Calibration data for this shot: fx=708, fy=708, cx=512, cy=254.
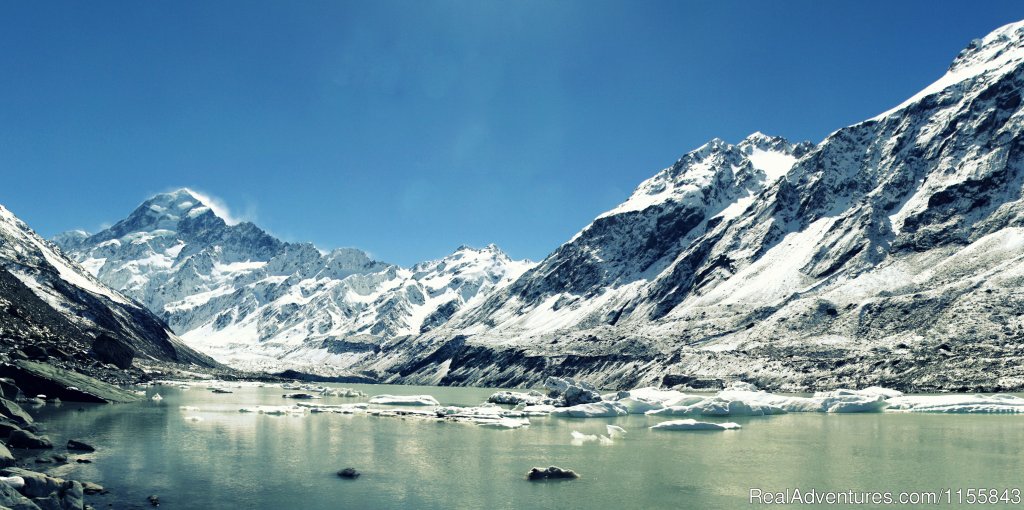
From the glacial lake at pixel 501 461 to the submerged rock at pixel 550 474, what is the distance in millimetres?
1344

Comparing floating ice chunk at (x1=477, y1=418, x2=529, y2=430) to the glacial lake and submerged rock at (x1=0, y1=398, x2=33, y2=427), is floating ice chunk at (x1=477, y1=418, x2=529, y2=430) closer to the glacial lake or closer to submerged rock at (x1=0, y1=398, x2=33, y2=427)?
the glacial lake

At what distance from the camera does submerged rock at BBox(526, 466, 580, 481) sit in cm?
5566

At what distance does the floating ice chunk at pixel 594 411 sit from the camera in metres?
115

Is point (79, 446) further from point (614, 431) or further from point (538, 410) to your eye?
point (538, 410)

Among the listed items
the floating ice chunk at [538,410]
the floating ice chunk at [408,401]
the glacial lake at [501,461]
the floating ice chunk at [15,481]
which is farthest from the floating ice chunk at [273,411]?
the floating ice chunk at [15,481]

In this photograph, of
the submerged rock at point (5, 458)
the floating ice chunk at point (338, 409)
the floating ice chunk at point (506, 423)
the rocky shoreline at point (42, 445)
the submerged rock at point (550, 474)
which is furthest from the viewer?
the floating ice chunk at point (338, 409)

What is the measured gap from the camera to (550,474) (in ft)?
183

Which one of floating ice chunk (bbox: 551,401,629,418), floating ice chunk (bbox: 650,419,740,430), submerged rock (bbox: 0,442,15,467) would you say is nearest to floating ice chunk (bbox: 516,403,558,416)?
floating ice chunk (bbox: 551,401,629,418)

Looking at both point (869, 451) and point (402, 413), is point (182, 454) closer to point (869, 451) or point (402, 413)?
point (402, 413)

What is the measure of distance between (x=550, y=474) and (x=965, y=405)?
8663cm

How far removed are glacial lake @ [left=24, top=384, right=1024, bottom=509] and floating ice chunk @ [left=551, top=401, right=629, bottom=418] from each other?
1453cm

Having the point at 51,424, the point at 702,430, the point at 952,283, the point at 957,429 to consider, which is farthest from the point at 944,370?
the point at 51,424

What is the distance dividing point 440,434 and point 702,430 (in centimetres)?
3360

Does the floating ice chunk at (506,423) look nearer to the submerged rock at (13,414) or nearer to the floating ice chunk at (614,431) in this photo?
the floating ice chunk at (614,431)
